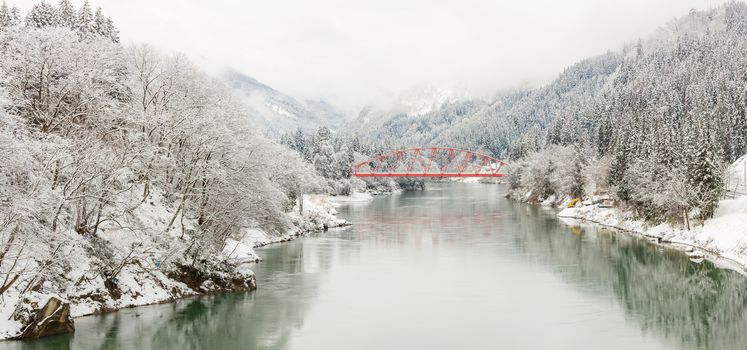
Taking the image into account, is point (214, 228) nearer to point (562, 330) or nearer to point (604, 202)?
point (562, 330)

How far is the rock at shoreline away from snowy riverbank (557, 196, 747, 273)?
141ft

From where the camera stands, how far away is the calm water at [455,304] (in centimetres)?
2662

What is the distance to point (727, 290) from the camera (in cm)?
3778

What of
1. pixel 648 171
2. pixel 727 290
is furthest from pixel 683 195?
pixel 727 290

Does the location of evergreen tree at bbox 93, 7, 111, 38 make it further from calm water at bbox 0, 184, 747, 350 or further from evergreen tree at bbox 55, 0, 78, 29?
calm water at bbox 0, 184, 747, 350

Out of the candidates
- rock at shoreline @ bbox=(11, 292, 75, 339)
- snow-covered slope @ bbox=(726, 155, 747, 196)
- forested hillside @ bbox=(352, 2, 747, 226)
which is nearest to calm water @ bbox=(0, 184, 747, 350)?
rock at shoreline @ bbox=(11, 292, 75, 339)

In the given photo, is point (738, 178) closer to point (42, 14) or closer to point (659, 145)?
point (659, 145)

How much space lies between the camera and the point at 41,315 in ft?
77.9

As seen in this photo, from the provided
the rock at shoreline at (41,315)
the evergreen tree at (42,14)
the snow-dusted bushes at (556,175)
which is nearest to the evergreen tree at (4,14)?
the evergreen tree at (42,14)

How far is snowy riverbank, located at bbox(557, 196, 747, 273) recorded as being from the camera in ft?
155

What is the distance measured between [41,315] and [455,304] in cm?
2039

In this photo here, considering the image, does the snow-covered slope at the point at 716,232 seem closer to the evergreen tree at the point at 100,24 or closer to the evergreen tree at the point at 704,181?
the evergreen tree at the point at 704,181

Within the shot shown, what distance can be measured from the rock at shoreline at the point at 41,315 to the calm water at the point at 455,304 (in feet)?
1.63

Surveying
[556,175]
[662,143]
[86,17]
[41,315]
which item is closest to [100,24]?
[86,17]
